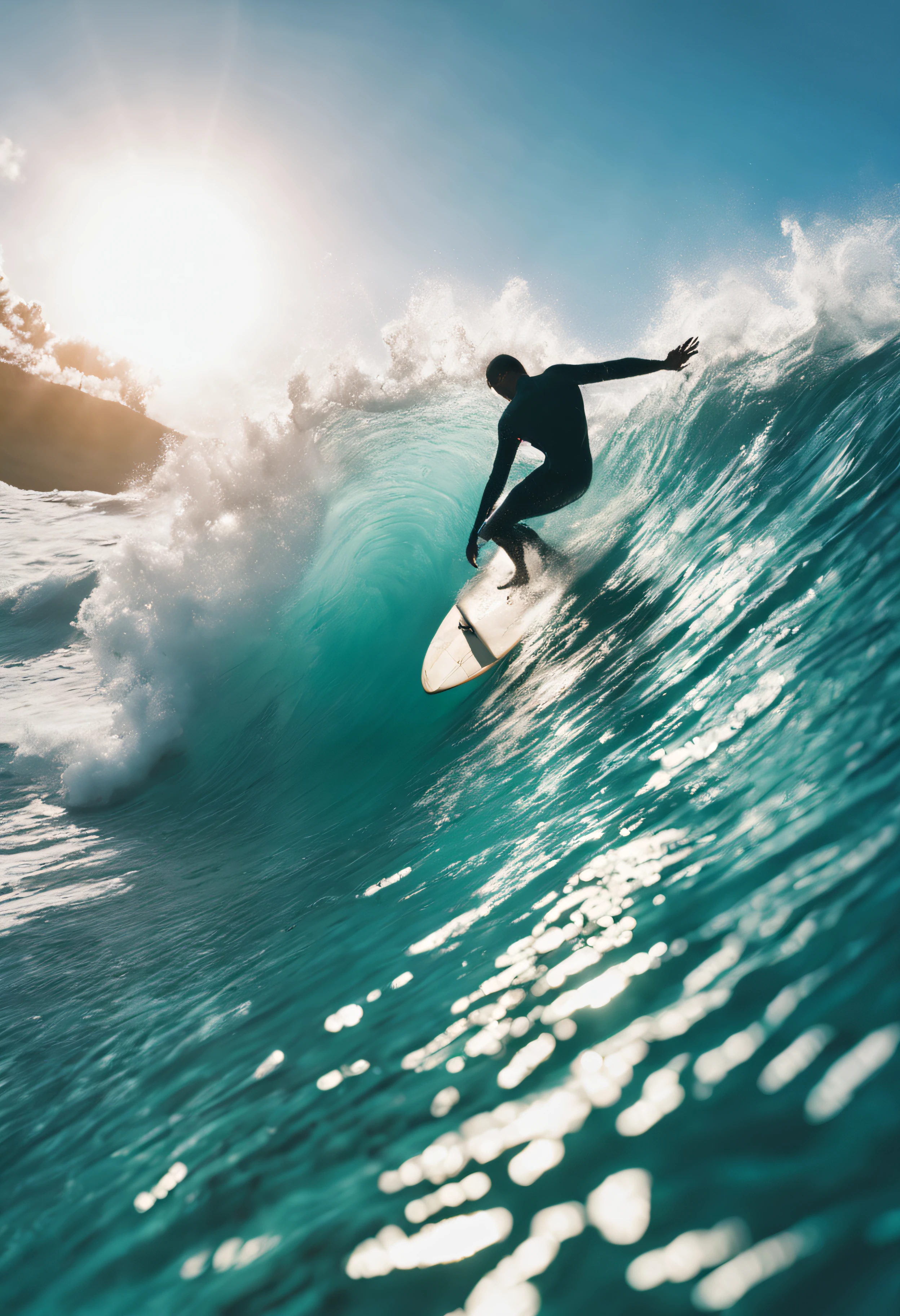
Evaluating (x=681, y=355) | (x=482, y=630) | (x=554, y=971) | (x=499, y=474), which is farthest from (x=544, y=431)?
(x=554, y=971)

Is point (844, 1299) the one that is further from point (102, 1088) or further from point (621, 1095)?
point (102, 1088)

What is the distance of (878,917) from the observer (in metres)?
1.16

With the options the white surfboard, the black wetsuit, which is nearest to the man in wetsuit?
the black wetsuit

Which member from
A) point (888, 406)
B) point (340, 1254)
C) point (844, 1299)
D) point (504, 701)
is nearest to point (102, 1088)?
point (340, 1254)

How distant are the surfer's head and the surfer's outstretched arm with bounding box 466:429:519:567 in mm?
404

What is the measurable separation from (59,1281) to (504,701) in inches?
147

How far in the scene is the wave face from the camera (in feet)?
2.87

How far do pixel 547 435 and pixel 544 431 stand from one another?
0.04 meters

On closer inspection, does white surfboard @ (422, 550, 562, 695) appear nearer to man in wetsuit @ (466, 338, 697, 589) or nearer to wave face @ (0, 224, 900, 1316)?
wave face @ (0, 224, 900, 1316)

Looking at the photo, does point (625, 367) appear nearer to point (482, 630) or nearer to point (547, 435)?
point (547, 435)

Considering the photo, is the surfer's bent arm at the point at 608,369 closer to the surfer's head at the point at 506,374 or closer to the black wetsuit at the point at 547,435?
the black wetsuit at the point at 547,435

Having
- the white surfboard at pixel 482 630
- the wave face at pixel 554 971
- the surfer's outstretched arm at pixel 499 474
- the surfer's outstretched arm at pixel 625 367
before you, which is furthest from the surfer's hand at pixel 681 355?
the white surfboard at pixel 482 630

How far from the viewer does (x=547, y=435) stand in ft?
15.9

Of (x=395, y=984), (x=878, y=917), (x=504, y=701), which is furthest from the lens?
(x=504, y=701)
